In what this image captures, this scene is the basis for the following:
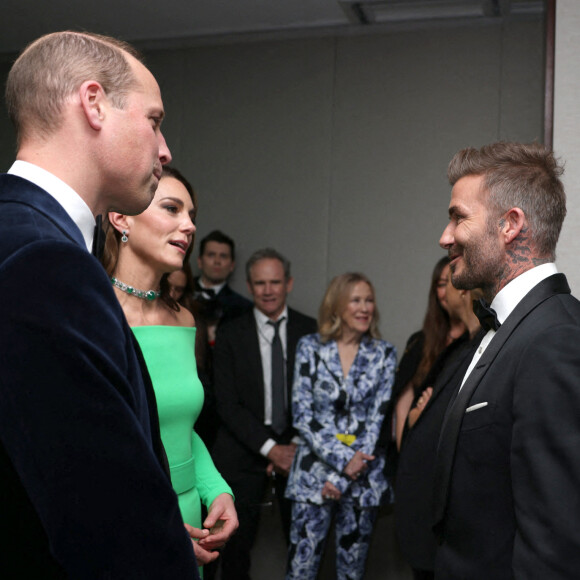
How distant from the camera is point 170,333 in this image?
1.88 metres

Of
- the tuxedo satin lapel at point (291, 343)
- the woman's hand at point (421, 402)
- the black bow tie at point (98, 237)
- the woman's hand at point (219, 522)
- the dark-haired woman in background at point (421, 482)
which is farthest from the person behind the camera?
the tuxedo satin lapel at point (291, 343)

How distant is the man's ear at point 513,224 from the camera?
1.67 m

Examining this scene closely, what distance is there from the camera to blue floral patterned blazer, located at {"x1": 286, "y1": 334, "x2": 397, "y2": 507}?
3.41 m

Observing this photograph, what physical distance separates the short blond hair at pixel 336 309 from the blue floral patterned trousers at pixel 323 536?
33.9 inches

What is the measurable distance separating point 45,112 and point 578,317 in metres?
1.10

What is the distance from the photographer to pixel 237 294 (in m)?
4.73

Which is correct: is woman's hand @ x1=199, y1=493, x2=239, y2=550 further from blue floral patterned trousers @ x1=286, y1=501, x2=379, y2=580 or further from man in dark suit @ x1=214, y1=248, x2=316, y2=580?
man in dark suit @ x1=214, y1=248, x2=316, y2=580

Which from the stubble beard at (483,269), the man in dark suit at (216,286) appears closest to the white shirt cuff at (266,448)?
the man in dark suit at (216,286)

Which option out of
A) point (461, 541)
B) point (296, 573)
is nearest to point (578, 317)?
point (461, 541)

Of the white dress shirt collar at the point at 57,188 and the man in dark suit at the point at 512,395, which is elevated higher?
the white dress shirt collar at the point at 57,188

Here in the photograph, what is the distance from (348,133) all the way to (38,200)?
4217 millimetres

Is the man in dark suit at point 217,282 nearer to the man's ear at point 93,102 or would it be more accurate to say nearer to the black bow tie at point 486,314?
the black bow tie at point 486,314

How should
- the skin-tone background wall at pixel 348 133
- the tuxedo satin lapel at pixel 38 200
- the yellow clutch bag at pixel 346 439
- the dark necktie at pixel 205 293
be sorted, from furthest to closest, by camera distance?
the skin-tone background wall at pixel 348 133
the dark necktie at pixel 205 293
the yellow clutch bag at pixel 346 439
the tuxedo satin lapel at pixel 38 200

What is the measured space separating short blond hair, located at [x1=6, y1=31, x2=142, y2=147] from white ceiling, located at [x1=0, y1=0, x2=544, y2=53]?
12.1 feet
